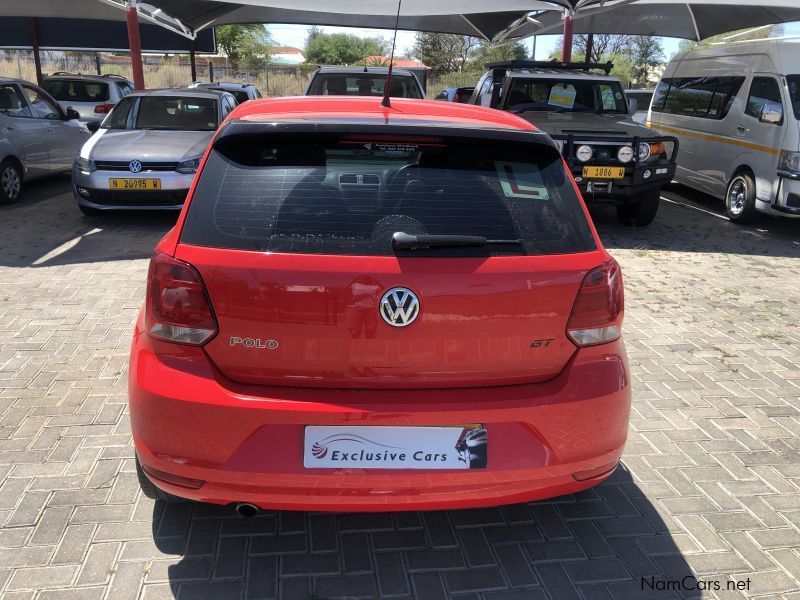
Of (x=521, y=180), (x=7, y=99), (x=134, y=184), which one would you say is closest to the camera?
(x=521, y=180)

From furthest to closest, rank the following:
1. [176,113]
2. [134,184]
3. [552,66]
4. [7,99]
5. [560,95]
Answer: [552,66] < [560,95] < [7,99] < [176,113] < [134,184]

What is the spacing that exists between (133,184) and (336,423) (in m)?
6.45

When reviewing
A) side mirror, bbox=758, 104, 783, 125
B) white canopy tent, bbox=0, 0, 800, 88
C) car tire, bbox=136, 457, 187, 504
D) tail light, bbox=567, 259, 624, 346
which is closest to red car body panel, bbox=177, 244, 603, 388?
tail light, bbox=567, 259, 624, 346

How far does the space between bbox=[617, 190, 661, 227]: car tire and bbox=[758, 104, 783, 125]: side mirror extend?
1618mm

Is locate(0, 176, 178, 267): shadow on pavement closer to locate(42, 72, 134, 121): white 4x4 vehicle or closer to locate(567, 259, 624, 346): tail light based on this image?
locate(567, 259, 624, 346): tail light

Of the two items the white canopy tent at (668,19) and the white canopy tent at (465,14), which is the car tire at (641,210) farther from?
the white canopy tent at (668,19)

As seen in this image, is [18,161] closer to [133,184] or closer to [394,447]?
[133,184]

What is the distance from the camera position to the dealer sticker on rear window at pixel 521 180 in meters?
2.45

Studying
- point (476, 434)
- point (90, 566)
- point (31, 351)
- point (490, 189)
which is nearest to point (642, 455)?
point (476, 434)

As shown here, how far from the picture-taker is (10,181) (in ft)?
29.7

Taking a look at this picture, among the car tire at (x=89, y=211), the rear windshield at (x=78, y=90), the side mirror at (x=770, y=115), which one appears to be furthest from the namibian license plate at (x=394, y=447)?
the rear windshield at (x=78, y=90)

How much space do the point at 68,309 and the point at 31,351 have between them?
0.86 metres

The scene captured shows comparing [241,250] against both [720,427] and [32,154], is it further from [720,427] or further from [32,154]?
[32,154]

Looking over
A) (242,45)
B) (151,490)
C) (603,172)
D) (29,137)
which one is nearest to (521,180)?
(151,490)
